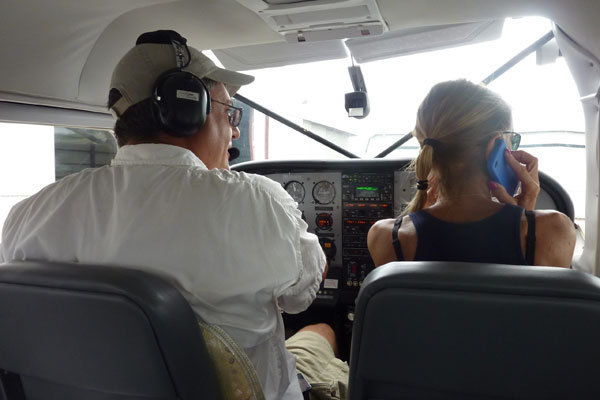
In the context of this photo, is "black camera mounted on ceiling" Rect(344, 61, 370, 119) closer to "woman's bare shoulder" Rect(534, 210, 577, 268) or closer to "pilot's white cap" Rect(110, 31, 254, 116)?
"pilot's white cap" Rect(110, 31, 254, 116)

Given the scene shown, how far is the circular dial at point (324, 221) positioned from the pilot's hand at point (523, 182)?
1320 mm

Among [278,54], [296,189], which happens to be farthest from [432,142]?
[296,189]

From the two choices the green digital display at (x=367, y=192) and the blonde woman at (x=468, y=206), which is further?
the green digital display at (x=367, y=192)

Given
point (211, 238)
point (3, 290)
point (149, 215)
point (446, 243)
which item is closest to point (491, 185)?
point (446, 243)

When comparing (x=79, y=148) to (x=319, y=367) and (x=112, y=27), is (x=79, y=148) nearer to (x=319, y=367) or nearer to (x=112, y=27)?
(x=112, y=27)

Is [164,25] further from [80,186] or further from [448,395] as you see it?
[448,395]

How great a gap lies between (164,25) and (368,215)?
1.35 m

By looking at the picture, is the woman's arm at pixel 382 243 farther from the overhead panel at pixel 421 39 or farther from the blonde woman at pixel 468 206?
the overhead panel at pixel 421 39

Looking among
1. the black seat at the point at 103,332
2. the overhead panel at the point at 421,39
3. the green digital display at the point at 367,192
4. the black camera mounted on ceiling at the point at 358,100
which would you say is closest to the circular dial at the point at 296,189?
the green digital display at the point at 367,192

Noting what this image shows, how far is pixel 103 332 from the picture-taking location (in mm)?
899

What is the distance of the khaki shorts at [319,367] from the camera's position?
1.50 metres

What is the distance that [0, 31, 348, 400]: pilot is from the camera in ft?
3.37

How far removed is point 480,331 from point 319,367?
989 millimetres

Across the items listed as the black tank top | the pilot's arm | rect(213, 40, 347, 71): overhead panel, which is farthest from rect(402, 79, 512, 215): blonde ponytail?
rect(213, 40, 347, 71): overhead panel
